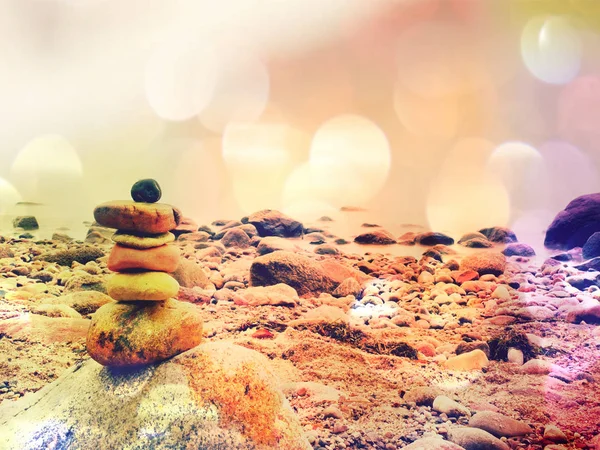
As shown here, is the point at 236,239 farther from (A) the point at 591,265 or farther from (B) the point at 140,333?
(A) the point at 591,265

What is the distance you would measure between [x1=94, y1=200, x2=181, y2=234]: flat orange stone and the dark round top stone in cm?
5

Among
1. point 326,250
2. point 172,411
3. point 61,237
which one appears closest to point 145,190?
point 172,411

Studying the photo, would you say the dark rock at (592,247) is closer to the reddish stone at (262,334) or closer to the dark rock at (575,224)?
the dark rock at (575,224)

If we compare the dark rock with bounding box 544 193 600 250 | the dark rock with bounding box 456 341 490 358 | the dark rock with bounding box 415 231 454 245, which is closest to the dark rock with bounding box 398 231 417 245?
the dark rock with bounding box 415 231 454 245

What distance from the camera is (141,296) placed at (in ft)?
11.0

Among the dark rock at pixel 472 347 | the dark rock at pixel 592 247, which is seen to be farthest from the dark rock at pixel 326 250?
the dark rock at pixel 592 247

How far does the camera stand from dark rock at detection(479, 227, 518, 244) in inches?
364

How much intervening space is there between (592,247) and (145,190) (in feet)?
26.2

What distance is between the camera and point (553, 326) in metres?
5.58

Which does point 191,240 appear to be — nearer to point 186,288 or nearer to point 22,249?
point 186,288

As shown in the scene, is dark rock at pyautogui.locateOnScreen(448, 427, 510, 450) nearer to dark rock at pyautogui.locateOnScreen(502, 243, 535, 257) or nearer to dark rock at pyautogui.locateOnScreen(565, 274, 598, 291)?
dark rock at pyautogui.locateOnScreen(565, 274, 598, 291)

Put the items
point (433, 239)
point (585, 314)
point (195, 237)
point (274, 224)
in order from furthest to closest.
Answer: point (433, 239) < point (274, 224) < point (195, 237) < point (585, 314)

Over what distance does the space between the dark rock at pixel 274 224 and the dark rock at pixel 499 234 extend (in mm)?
3953

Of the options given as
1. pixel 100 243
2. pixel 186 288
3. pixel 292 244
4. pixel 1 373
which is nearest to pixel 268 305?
pixel 186 288
